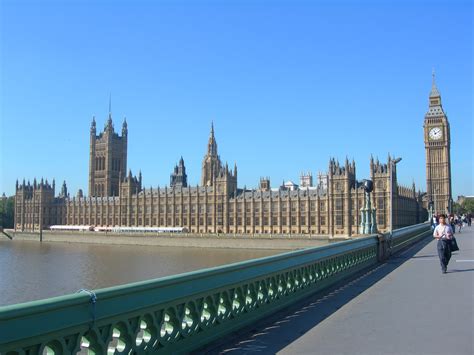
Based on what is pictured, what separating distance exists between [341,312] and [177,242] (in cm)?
7449

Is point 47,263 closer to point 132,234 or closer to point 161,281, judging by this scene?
point 132,234

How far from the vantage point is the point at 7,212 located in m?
143

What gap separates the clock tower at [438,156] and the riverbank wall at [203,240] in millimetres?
46824

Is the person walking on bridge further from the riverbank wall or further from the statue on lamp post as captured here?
the riverbank wall

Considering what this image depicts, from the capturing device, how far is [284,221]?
288 ft

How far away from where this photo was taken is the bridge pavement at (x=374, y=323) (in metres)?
6.19

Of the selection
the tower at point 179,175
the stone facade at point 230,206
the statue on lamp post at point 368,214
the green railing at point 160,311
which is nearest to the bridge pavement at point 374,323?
the green railing at point 160,311

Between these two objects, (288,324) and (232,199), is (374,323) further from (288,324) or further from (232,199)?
(232,199)

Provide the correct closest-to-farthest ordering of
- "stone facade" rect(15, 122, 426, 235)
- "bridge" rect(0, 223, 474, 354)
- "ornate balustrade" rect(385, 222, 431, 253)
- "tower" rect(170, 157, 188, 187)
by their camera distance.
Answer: "bridge" rect(0, 223, 474, 354)
"ornate balustrade" rect(385, 222, 431, 253)
"stone facade" rect(15, 122, 426, 235)
"tower" rect(170, 157, 188, 187)

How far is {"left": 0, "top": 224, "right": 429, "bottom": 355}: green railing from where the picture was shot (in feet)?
13.3

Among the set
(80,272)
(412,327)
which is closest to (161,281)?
(412,327)

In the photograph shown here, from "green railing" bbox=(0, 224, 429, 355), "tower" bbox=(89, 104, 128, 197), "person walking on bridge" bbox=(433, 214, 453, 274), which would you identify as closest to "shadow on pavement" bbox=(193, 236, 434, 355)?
"green railing" bbox=(0, 224, 429, 355)

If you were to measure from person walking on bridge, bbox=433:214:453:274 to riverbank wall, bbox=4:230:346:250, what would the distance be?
173 ft

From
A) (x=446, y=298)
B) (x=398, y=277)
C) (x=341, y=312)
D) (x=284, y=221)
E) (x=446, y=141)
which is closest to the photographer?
(x=341, y=312)
